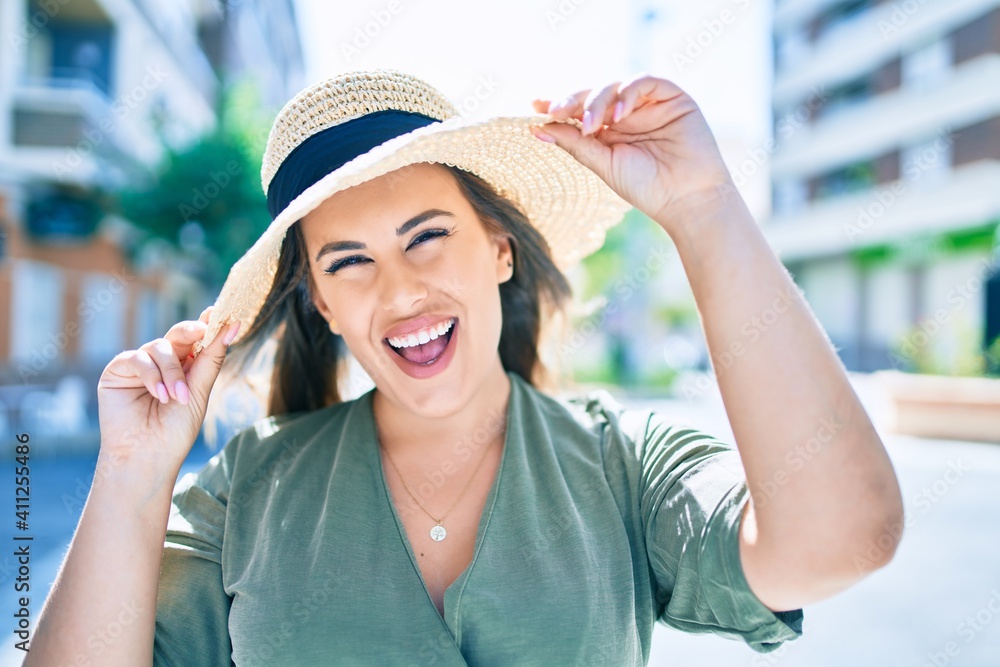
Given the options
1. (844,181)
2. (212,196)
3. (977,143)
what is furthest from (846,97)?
(212,196)

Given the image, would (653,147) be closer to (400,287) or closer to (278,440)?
(400,287)

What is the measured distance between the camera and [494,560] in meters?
1.50

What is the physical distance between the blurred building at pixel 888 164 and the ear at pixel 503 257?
1446 cm

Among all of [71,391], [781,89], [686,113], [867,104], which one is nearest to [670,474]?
[686,113]

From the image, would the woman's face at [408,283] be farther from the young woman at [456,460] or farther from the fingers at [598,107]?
the fingers at [598,107]

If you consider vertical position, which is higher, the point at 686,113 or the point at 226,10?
the point at 226,10

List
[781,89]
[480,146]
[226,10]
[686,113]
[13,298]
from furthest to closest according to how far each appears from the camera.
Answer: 1. [781,89]
2. [226,10]
3. [13,298]
4. [480,146]
5. [686,113]

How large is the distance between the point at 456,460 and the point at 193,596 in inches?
23.9

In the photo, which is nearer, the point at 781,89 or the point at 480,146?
the point at 480,146

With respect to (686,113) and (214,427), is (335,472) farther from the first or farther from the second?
(686,113)

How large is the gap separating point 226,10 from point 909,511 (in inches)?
731

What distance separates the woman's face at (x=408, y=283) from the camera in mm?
1637

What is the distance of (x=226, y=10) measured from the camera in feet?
62.7

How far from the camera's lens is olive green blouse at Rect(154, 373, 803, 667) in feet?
4.57
